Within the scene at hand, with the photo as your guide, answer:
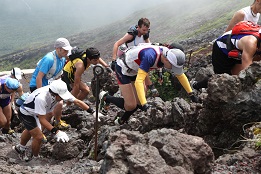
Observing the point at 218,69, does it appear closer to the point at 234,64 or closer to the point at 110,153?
the point at 234,64

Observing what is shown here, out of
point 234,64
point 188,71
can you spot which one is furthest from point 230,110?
point 188,71

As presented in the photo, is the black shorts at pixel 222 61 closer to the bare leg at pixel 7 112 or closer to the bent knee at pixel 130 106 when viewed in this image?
the bent knee at pixel 130 106

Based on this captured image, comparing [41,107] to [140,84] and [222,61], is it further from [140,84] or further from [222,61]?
[222,61]

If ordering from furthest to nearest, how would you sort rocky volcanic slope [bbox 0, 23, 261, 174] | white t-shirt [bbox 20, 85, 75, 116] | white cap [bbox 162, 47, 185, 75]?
white t-shirt [bbox 20, 85, 75, 116], white cap [bbox 162, 47, 185, 75], rocky volcanic slope [bbox 0, 23, 261, 174]

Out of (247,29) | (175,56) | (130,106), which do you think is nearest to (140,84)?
(175,56)

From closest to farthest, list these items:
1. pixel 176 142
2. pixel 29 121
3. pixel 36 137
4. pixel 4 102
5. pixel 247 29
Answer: pixel 176 142 → pixel 247 29 → pixel 29 121 → pixel 36 137 → pixel 4 102

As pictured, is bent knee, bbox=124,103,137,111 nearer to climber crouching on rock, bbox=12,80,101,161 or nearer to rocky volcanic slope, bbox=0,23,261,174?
rocky volcanic slope, bbox=0,23,261,174

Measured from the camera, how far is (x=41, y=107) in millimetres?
8125

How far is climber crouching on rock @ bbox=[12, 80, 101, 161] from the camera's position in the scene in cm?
809

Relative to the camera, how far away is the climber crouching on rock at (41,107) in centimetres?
809

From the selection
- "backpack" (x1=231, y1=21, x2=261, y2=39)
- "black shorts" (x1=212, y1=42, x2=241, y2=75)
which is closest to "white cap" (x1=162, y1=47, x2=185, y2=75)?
"black shorts" (x1=212, y1=42, x2=241, y2=75)

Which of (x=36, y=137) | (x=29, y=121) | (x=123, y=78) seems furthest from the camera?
(x=36, y=137)

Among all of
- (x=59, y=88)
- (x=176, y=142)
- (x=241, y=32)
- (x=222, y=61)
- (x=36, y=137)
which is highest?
(x=241, y=32)

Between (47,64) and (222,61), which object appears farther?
(47,64)
